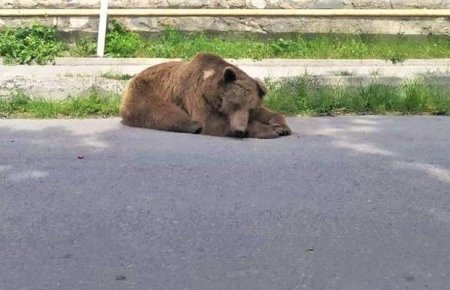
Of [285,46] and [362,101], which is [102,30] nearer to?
[285,46]

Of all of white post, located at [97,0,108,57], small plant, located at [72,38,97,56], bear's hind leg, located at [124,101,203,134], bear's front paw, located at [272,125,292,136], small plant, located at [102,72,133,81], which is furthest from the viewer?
small plant, located at [72,38,97,56]

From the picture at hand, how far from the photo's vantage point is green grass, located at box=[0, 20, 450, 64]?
11.0m

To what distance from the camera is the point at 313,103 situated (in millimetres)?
8734

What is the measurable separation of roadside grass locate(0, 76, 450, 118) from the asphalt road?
2.92 ft

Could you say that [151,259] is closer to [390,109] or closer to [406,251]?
[406,251]

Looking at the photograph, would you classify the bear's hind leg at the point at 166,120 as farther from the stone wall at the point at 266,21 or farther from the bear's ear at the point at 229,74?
the stone wall at the point at 266,21

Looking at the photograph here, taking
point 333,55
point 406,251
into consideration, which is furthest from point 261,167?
point 333,55

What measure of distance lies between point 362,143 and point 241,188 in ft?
6.05

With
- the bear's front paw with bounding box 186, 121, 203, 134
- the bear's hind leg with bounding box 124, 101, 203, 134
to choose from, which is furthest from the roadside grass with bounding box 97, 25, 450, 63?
the bear's front paw with bounding box 186, 121, 203, 134

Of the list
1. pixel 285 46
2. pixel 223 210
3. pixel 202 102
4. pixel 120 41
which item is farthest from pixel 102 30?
pixel 223 210

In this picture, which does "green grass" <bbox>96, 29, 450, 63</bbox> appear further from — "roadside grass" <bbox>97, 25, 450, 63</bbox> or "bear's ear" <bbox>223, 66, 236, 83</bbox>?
"bear's ear" <bbox>223, 66, 236, 83</bbox>

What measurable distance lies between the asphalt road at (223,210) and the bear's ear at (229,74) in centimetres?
55

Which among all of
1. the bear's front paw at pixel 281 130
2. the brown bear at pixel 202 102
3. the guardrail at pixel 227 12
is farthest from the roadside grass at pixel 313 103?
the guardrail at pixel 227 12

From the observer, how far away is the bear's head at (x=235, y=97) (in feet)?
23.7
